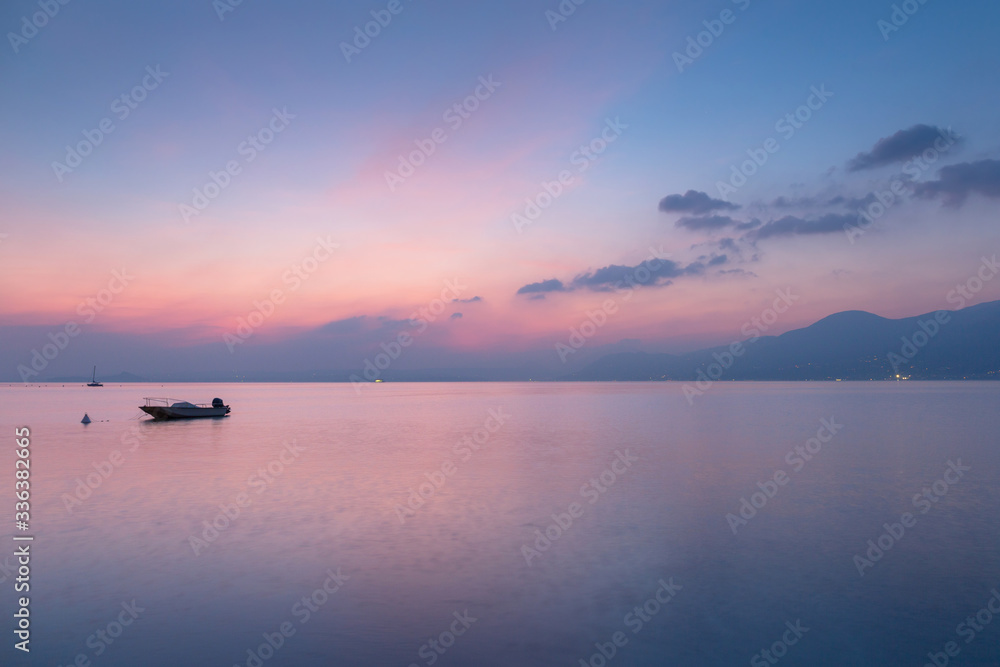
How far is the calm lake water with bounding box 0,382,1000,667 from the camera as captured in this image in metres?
9.91

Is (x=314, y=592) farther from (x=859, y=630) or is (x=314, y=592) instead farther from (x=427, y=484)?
(x=427, y=484)

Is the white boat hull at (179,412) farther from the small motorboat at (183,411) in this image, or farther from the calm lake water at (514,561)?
the calm lake water at (514,561)

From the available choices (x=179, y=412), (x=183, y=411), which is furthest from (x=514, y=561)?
(x=183, y=411)

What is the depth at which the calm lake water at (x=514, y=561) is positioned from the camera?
32.5 feet

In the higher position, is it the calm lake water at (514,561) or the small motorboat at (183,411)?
the small motorboat at (183,411)

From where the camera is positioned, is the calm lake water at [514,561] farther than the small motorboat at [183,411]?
No

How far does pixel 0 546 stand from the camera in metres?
15.3

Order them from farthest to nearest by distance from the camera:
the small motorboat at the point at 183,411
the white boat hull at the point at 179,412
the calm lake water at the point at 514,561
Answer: the small motorboat at the point at 183,411 → the white boat hull at the point at 179,412 → the calm lake water at the point at 514,561

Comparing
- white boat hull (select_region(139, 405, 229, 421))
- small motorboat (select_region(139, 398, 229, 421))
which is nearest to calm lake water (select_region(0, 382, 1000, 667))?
white boat hull (select_region(139, 405, 229, 421))

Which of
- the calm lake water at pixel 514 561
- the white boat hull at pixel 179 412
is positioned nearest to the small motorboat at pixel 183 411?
the white boat hull at pixel 179 412

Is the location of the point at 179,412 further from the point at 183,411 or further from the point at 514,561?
the point at 514,561

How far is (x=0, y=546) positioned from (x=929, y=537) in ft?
81.1

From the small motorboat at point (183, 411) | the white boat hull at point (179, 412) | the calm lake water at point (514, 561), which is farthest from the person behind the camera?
the small motorboat at point (183, 411)

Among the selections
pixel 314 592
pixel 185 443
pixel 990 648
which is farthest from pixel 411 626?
pixel 185 443
